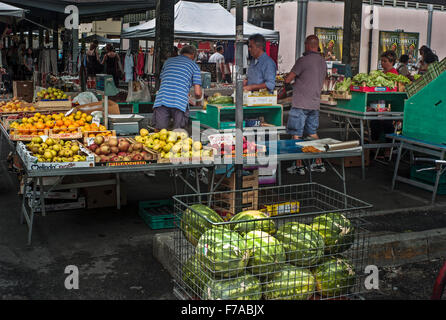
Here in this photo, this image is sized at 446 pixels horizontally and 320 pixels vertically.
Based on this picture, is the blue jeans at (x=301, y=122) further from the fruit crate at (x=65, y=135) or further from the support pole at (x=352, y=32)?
the support pole at (x=352, y=32)

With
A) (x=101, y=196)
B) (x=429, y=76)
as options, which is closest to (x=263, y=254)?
(x=101, y=196)


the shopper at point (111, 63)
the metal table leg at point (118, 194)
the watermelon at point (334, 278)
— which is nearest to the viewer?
the watermelon at point (334, 278)

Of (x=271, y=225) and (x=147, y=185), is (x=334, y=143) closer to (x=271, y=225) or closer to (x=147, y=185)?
(x=147, y=185)

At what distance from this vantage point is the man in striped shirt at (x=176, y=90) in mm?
7297

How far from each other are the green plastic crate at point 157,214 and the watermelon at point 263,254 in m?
2.67

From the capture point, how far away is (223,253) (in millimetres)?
2998

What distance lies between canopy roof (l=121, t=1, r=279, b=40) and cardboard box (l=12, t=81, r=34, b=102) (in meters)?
2.80

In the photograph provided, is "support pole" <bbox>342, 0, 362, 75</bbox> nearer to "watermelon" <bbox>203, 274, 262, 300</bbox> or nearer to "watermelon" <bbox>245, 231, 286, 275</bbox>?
"watermelon" <bbox>245, 231, 286, 275</bbox>

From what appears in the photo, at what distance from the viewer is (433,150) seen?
7.27 m

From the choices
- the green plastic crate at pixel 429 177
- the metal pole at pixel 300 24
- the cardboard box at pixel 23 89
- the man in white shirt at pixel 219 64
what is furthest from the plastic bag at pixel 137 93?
the metal pole at pixel 300 24

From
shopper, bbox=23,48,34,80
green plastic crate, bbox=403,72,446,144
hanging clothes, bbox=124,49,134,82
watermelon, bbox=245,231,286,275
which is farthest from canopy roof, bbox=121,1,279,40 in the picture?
watermelon, bbox=245,231,286,275

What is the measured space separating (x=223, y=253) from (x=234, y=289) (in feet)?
0.71

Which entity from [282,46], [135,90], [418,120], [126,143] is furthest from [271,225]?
[282,46]

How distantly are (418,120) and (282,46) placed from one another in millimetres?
16559
